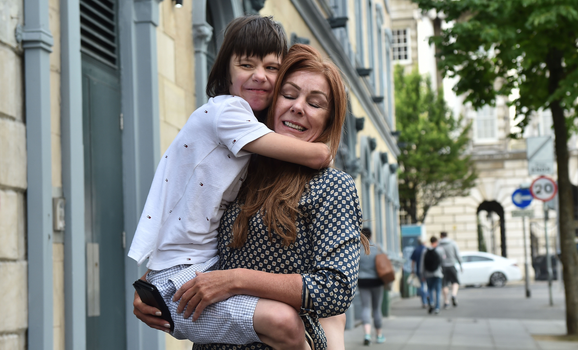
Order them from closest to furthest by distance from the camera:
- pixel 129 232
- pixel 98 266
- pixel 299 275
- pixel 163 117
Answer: pixel 299 275 < pixel 98 266 < pixel 129 232 < pixel 163 117

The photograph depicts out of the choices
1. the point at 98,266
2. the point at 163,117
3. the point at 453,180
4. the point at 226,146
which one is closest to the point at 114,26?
the point at 163,117

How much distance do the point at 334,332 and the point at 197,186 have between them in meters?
0.64

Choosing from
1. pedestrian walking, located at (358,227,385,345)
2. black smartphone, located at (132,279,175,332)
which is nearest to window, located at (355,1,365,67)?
pedestrian walking, located at (358,227,385,345)

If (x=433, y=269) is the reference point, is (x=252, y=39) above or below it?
above

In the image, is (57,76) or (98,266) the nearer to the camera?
(57,76)

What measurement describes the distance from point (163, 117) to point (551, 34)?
822 cm

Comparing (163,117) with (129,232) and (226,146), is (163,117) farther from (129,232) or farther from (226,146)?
(226,146)

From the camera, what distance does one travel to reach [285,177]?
2.26 metres

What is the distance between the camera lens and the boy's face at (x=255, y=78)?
7.97ft

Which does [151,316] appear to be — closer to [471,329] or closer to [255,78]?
[255,78]

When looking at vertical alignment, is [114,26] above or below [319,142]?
above

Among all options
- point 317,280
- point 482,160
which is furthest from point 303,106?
point 482,160

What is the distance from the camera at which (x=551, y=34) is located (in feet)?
41.2

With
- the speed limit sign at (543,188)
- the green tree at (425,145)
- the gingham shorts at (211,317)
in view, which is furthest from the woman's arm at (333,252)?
the green tree at (425,145)
